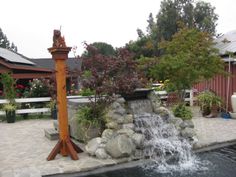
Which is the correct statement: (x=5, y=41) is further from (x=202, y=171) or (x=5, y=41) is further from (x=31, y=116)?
(x=202, y=171)

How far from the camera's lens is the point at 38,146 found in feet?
25.9

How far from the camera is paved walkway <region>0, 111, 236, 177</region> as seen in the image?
6023 millimetres

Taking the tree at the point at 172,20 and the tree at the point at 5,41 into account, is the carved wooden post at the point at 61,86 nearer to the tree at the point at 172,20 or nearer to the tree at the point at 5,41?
the tree at the point at 172,20

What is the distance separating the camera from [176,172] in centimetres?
608

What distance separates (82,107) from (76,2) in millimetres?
4769

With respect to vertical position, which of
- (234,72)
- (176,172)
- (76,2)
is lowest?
(176,172)

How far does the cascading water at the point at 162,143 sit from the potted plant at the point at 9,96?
551 cm

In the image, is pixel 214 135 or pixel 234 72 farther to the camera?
pixel 234 72

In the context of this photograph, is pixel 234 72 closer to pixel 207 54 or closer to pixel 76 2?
pixel 207 54

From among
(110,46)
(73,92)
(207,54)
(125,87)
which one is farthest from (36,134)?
(110,46)

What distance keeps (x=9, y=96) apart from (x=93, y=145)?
621cm

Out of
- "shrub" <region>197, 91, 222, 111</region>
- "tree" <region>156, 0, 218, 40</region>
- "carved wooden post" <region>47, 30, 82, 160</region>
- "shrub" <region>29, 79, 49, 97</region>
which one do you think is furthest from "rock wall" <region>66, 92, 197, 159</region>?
"tree" <region>156, 0, 218, 40</region>

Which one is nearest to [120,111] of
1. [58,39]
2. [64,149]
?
[64,149]

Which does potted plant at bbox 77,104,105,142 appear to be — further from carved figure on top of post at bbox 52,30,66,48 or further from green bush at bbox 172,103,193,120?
green bush at bbox 172,103,193,120
